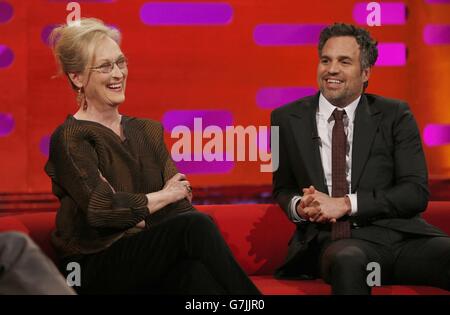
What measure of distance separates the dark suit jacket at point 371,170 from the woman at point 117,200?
1.58 feet

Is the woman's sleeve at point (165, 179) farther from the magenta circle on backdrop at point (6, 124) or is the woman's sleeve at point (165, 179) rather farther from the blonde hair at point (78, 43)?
the magenta circle on backdrop at point (6, 124)

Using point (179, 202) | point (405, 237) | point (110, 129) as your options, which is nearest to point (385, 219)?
point (405, 237)

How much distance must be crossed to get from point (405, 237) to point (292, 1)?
151cm

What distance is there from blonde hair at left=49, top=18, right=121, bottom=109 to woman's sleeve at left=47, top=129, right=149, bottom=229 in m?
0.30

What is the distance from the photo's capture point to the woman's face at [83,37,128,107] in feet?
9.87

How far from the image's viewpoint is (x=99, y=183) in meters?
2.79

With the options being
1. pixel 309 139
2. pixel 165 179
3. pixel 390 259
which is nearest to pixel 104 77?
pixel 165 179

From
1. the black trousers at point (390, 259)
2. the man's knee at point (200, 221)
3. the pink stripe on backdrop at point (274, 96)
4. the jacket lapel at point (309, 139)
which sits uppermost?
the pink stripe on backdrop at point (274, 96)

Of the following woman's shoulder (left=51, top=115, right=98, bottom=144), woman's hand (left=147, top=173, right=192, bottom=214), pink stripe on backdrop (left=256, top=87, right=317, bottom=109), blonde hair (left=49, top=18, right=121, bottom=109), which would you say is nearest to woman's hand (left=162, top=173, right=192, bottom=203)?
woman's hand (left=147, top=173, right=192, bottom=214)

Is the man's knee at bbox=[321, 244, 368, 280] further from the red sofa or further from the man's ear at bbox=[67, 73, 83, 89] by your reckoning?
the man's ear at bbox=[67, 73, 83, 89]

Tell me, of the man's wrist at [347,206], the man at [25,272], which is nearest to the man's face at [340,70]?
the man's wrist at [347,206]

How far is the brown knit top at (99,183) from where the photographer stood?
278 centimetres

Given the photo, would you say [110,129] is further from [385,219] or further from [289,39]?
[289,39]

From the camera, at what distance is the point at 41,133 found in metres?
3.94
